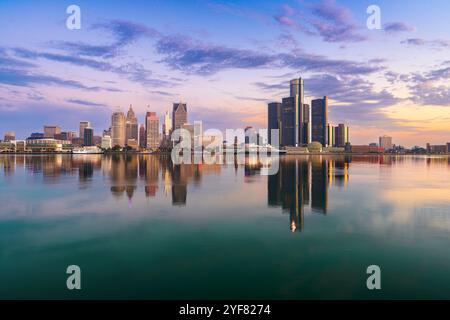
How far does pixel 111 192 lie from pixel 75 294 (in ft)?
85.6

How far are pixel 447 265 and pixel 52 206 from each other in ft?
97.6

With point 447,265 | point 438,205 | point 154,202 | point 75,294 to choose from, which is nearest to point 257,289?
point 75,294

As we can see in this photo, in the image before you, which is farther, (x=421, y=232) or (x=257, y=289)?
(x=421, y=232)

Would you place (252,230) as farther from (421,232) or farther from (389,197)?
(389,197)

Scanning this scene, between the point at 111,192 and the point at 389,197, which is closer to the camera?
the point at 389,197

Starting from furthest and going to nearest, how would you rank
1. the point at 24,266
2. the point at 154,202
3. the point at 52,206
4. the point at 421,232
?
the point at 154,202 < the point at 52,206 < the point at 421,232 < the point at 24,266

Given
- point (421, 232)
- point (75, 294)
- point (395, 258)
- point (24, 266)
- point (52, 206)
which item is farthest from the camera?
point (52, 206)

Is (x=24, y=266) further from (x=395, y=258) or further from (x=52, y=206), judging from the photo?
(x=395, y=258)

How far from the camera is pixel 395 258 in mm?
16078

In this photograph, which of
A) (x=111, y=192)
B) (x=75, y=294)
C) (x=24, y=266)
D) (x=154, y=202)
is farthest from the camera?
(x=111, y=192)
